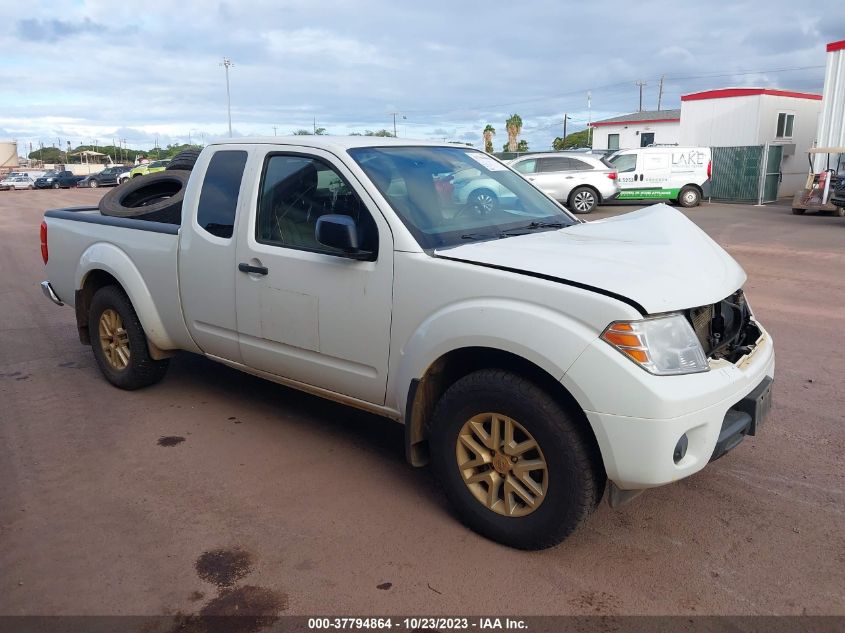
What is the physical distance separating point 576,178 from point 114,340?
17701 millimetres

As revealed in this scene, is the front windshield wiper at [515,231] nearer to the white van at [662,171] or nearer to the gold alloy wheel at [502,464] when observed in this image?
the gold alloy wheel at [502,464]

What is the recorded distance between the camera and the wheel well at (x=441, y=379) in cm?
320

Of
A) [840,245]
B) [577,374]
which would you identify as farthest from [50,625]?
[840,245]

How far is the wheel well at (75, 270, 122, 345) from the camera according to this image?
5598 millimetres

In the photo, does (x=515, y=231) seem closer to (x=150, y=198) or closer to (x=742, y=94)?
(x=150, y=198)

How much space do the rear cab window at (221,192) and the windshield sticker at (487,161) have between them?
1451 millimetres

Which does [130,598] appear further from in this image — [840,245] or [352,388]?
[840,245]

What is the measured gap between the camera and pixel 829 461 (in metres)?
4.12

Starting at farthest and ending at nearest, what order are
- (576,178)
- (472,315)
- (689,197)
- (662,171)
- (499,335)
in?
1. (689,197)
2. (662,171)
3. (576,178)
4. (472,315)
5. (499,335)

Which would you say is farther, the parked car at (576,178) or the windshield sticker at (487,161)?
the parked car at (576,178)

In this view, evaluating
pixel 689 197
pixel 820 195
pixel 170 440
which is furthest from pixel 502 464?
pixel 689 197

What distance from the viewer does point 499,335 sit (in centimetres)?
313

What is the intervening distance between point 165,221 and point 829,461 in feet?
15.2

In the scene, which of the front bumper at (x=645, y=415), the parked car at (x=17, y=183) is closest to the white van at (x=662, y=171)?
the front bumper at (x=645, y=415)
